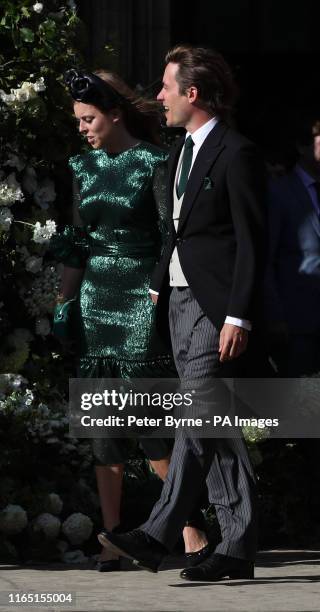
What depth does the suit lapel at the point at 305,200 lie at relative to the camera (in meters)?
7.17

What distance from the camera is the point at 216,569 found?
5762mm

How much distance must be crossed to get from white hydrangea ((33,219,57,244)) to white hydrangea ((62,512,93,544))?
1.13 metres

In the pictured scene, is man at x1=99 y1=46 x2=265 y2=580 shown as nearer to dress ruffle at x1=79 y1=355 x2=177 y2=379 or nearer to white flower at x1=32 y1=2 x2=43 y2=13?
dress ruffle at x1=79 y1=355 x2=177 y2=379

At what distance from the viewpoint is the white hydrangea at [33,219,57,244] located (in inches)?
269

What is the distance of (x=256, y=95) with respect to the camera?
10.7m

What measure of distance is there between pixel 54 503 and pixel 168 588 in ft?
3.63

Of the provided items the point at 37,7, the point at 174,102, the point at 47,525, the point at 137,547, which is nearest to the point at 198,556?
the point at 137,547

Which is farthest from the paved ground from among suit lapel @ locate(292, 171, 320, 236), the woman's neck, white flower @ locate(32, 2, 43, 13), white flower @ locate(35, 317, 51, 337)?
white flower @ locate(32, 2, 43, 13)

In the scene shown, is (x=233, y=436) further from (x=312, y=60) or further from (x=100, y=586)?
(x=312, y=60)

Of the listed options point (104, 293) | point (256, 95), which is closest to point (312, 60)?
point (256, 95)

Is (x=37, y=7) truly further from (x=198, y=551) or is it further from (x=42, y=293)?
(x=198, y=551)

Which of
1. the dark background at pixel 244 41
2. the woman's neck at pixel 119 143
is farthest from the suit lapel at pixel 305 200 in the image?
the woman's neck at pixel 119 143

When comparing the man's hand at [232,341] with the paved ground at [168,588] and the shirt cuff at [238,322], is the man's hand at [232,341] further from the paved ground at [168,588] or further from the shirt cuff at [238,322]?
the paved ground at [168,588]

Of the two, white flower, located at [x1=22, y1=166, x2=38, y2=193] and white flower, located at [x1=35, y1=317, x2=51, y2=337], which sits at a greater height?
white flower, located at [x1=22, y1=166, x2=38, y2=193]
